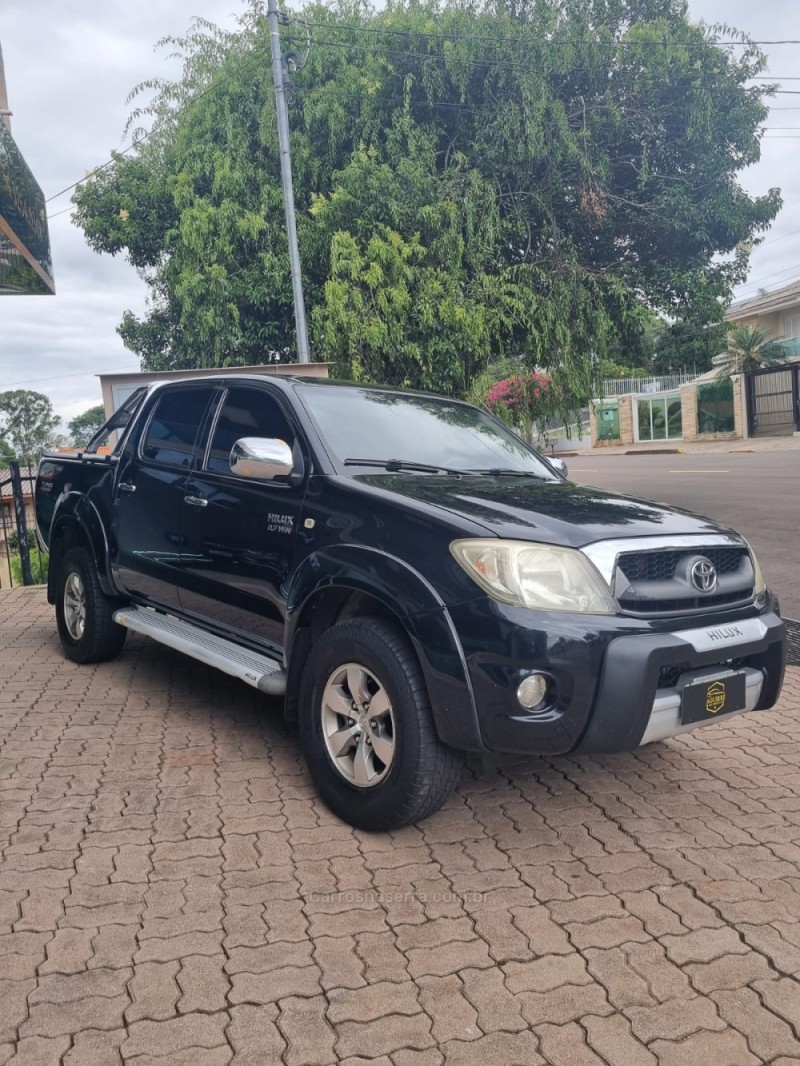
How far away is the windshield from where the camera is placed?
429cm

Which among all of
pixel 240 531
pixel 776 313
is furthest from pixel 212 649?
pixel 776 313

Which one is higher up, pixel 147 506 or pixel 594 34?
pixel 594 34

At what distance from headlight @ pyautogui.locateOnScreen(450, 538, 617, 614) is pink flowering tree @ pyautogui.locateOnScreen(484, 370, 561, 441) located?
13.8m

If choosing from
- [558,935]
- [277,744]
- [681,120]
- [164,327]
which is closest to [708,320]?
[681,120]

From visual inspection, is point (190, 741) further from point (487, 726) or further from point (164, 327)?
point (164, 327)

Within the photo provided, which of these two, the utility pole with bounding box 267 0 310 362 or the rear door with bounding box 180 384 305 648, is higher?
the utility pole with bounding box 267 0 310 362

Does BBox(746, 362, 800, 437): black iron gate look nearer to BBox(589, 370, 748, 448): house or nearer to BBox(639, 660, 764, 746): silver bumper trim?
BBox(589, 370, 748, 448): house

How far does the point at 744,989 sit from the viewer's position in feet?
8.35

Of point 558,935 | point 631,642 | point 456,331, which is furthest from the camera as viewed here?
point 456,331

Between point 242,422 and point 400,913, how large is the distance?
2574mm

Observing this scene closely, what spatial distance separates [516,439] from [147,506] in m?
2.11

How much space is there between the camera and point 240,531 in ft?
14.1

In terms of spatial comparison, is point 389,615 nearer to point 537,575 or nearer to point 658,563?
point 537,575

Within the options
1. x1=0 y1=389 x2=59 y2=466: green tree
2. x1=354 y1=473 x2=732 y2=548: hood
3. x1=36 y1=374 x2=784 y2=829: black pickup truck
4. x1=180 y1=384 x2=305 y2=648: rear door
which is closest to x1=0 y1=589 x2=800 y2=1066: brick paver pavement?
x1=36 y1=374 x2=784 y2=829: black pickup truck
